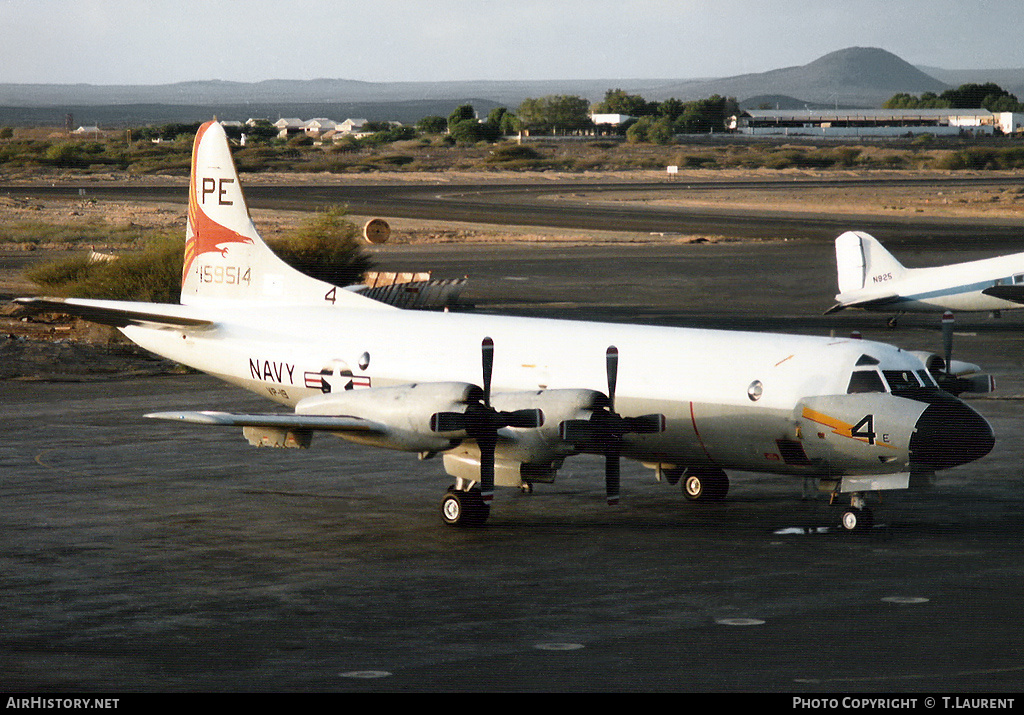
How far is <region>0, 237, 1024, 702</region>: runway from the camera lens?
14711mm

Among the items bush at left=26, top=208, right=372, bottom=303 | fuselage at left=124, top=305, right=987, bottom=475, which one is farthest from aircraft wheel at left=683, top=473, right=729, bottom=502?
bush at left=26, top=208, right=372, bottom=303

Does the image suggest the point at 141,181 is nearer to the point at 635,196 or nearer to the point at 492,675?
the point at 635,196

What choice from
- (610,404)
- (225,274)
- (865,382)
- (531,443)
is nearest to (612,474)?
(610,404)

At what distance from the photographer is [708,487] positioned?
24.0 metres

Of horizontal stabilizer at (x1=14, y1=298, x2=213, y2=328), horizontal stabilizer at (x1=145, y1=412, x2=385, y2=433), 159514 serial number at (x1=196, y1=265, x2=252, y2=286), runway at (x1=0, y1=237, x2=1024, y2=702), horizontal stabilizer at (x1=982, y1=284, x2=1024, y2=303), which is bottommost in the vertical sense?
runway at (x1=0, y1=237, x2=1024, y2=702)

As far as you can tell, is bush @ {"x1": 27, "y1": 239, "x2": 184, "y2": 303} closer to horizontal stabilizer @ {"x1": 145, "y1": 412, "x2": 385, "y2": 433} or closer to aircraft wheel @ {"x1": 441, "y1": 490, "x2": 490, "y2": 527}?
horizontal stabilizer @ {"x1": 145, "y1": 412, "x2": 385, "y2": 433}

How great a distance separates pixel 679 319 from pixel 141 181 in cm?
9112

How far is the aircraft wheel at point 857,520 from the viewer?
21359 mm

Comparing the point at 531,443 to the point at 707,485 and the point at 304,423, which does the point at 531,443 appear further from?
the point at 707,485

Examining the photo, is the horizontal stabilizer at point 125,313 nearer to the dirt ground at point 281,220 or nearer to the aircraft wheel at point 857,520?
the dirt ground at point 281,220

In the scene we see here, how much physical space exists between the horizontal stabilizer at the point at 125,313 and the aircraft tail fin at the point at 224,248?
1416 mm

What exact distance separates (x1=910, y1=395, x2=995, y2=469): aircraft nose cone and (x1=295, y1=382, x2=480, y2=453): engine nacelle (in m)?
6.86

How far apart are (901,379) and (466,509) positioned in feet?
24.0

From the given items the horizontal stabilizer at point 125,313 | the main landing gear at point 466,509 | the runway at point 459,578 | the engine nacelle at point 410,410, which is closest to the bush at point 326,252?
the runway at point 459,578
